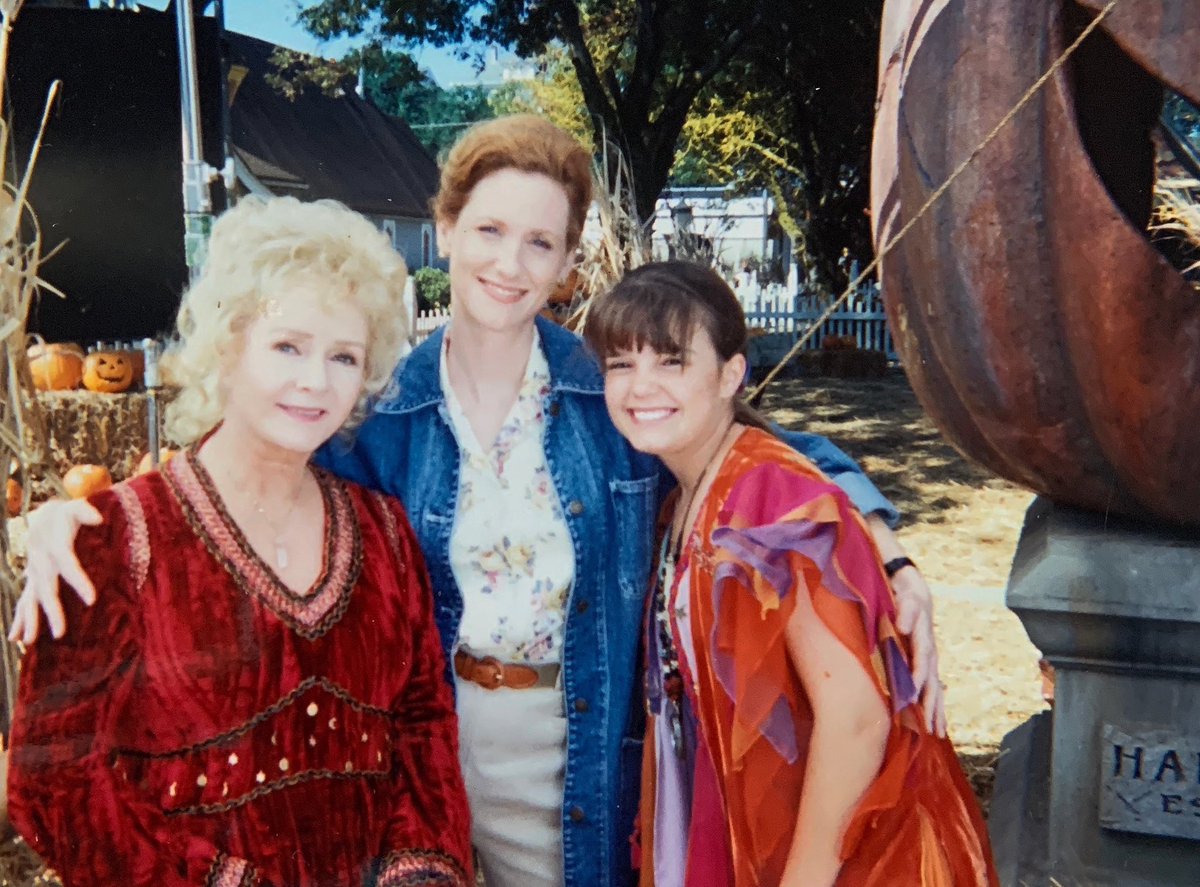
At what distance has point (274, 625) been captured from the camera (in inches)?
57.0

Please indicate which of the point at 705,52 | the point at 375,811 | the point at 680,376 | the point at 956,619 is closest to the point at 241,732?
the point at 375,811

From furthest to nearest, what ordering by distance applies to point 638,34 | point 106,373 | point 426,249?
point 426,249 < point 638,34 < point 106,373

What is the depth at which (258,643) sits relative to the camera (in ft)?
4.71

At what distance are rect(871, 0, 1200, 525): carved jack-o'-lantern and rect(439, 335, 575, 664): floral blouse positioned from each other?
776 millimetres

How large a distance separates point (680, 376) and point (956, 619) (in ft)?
11.6

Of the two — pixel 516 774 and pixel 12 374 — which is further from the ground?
pixel 12 374

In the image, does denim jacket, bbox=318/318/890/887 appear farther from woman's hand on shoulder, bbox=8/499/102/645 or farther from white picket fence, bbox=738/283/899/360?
white picket fence, bbox=738/283/899/360

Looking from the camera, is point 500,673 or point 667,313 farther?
point 500,673

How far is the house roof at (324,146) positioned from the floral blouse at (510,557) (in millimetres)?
17324

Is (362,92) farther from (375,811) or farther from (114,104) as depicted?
(375,811)

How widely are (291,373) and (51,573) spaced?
0.40 m

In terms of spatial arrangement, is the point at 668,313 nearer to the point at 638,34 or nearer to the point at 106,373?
the point at 106,373

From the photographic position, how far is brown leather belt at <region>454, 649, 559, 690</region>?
1879 millimetres

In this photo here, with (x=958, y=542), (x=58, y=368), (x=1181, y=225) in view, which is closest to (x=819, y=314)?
(x=958, y=542)
